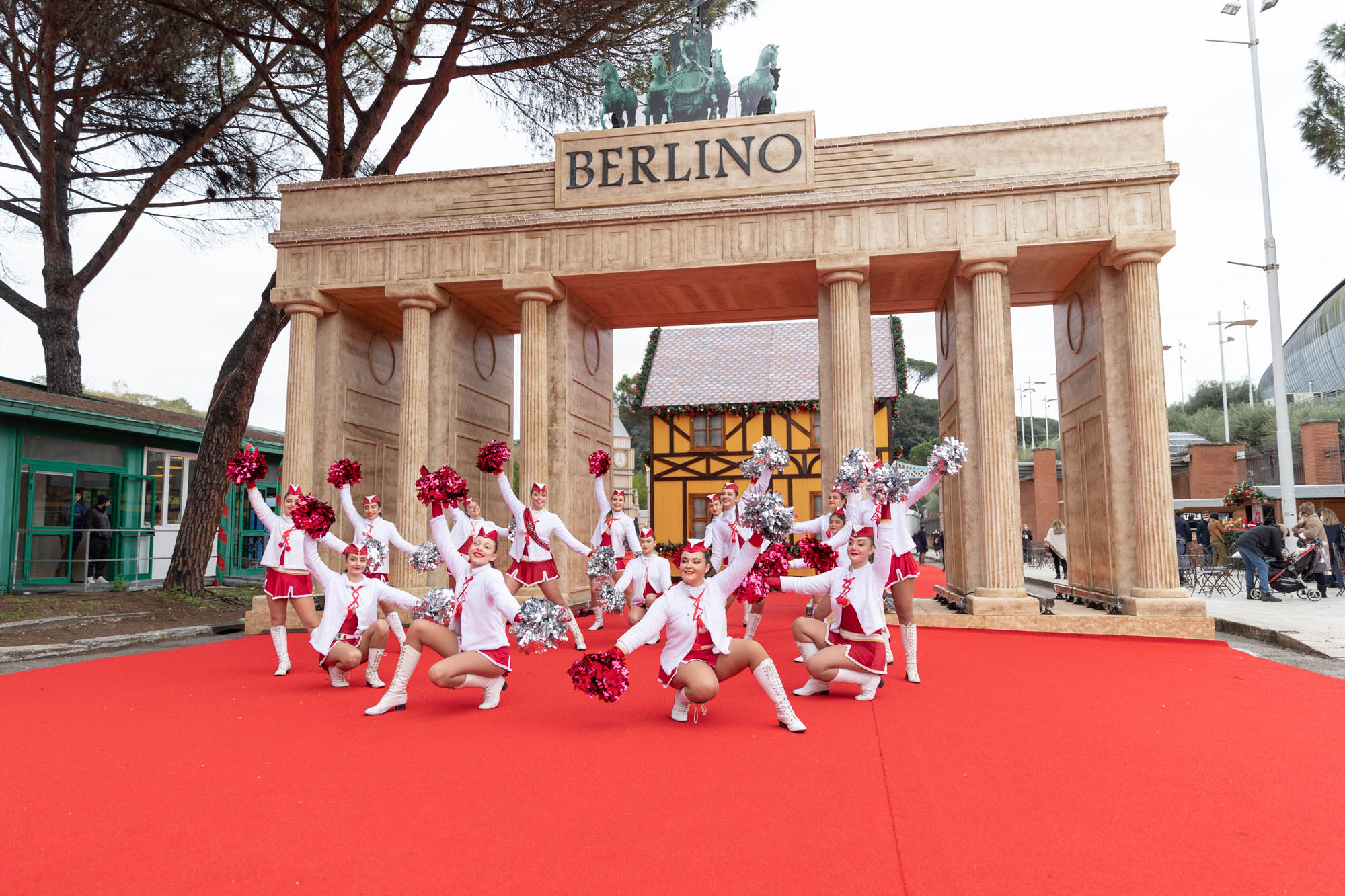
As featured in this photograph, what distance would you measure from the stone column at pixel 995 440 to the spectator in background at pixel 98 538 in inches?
616

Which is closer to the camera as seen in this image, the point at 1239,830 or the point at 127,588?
the point at 1239,830

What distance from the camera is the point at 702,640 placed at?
521 centimetres

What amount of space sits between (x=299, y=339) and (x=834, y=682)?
32.9ft

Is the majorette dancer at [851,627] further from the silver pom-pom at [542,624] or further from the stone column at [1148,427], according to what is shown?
the stone column at [1148,427]

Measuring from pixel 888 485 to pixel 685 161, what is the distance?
23.9ft

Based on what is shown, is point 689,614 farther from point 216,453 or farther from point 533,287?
point 216,453

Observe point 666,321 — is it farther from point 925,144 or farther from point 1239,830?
point 1239,830

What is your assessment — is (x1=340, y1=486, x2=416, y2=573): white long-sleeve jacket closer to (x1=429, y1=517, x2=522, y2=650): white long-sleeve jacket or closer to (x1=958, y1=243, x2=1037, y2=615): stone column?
(x1=429, y1=517, x2=522, y2=650): white long-sleeve jacket

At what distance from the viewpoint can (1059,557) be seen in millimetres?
17297

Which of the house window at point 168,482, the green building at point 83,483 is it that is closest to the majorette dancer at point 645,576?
the green building at point 83,483

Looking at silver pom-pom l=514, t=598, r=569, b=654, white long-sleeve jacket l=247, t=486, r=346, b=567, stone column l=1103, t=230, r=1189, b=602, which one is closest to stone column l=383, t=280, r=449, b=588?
white long-sleeve jacket l=247, t=486, r=346, b=567

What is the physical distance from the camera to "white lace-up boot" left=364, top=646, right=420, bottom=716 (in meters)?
5.64

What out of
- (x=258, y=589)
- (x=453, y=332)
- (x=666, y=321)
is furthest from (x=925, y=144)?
(x=258, y=589)

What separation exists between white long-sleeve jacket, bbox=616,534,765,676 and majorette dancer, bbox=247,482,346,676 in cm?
373
